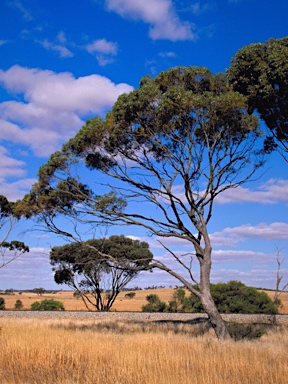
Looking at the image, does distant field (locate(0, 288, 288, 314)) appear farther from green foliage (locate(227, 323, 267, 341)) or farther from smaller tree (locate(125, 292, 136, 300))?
green foliage (locate(227, 323, 267, 341))

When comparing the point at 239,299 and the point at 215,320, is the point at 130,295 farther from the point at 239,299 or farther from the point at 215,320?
the point at 215,320

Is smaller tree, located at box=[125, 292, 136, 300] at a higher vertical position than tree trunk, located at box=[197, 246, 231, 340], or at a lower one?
lower

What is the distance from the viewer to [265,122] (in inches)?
611

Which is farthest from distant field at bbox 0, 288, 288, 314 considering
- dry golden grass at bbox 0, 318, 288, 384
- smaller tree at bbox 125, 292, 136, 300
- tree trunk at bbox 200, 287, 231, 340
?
dry golden grass at bbox 0, 318, 288, 384

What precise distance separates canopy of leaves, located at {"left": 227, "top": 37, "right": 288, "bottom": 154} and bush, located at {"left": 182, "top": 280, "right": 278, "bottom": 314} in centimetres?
1884

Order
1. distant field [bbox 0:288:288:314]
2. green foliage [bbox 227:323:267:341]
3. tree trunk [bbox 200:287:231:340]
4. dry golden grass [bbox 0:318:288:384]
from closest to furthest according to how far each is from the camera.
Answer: dry golden grass [bbox 0:318:288:384]
tree trunk [bbox 200:287:231:340]
green foliage [bbox 227:323:267:341]
distant field [bbox 0:288:288:314]

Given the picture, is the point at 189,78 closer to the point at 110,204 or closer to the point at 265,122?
the point at 265,122

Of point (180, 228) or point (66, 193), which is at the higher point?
point (66, 193)

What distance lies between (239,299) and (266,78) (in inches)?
871

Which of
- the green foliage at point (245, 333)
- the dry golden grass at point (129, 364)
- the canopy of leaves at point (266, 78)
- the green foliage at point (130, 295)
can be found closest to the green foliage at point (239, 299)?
the green foliage at point (245, 333)

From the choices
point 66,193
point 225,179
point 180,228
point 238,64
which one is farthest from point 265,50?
point 66,193

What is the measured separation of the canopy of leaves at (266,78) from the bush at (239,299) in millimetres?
18836

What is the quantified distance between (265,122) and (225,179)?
10.1 feet

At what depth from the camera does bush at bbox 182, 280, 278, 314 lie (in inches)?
1211
